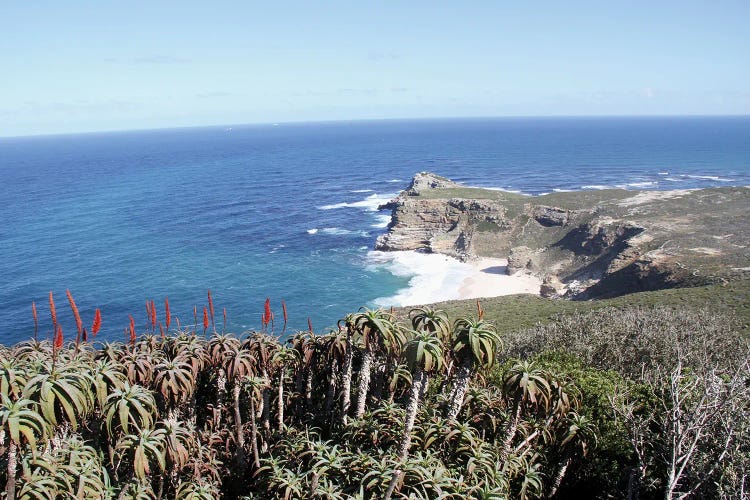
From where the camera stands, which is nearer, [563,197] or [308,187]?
[563,197]

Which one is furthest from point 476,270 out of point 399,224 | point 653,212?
point 653,212

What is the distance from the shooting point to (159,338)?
2306 cm

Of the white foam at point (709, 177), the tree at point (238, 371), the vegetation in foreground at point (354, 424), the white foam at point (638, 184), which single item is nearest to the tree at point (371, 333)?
the vegetation in foreground at point (354, 424)

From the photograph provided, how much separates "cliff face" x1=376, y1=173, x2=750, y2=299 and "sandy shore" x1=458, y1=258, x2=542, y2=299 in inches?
88.2

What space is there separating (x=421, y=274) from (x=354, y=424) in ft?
221

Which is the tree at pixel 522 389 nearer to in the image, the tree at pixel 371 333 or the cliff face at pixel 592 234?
the tree at pixel 371 333

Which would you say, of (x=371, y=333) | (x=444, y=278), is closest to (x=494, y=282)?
(x=444, y=278)

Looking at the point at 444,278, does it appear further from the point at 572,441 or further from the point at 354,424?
the point at 354,424

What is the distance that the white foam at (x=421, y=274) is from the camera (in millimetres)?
74188

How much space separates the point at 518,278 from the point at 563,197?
41963 millimetres

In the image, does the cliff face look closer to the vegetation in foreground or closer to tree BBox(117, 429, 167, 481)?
the vegetation in foreground

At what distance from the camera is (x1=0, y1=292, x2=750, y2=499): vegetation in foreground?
13328mm

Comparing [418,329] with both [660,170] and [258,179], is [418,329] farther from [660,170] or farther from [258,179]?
[660,170]

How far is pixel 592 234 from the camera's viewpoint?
86.0 m
